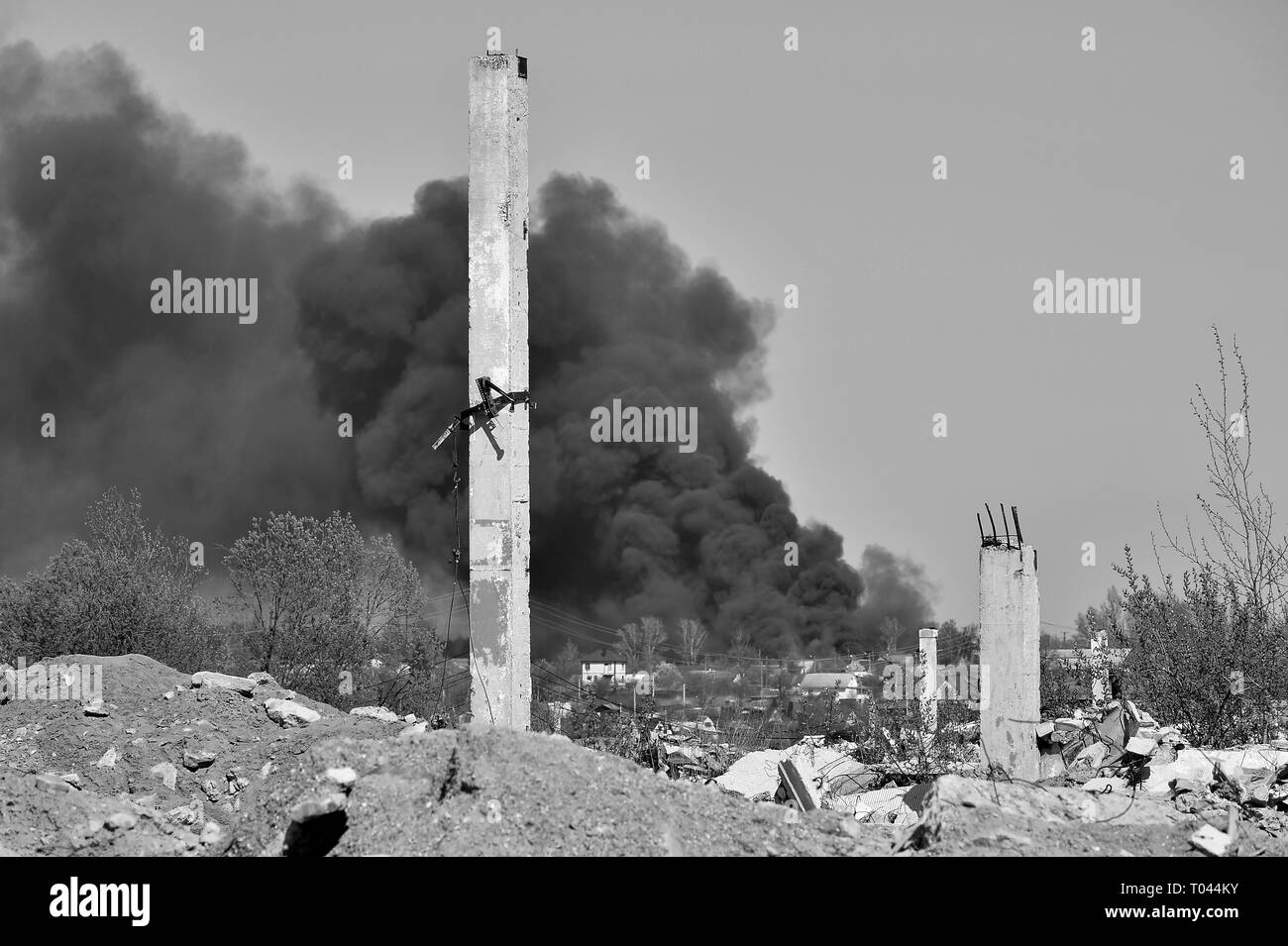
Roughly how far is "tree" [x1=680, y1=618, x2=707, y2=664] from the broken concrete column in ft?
164

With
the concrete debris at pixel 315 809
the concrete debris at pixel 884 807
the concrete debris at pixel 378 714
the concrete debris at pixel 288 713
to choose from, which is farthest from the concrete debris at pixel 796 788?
the concrete debris at pixel 288 713

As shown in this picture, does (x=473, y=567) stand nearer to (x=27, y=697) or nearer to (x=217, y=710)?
(x=217, y=710)

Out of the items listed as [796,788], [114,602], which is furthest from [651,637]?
[796,788]

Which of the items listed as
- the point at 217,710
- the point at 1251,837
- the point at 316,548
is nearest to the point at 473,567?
the point at 217,710

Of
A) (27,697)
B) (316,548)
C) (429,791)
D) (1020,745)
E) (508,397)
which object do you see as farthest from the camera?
(316,548)

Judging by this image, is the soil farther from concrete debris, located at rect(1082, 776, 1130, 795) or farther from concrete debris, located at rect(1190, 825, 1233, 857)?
concrete debris, located at rect(1082, 776, 1130, 795)

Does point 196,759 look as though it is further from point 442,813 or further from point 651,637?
point 651,637

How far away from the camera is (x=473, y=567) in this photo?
12.1 metres

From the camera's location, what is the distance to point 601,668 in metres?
69.8

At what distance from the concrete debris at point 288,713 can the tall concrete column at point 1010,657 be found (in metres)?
6.35

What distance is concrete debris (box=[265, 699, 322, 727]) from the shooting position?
12.0 m

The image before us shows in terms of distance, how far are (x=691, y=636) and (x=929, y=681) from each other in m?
52.2

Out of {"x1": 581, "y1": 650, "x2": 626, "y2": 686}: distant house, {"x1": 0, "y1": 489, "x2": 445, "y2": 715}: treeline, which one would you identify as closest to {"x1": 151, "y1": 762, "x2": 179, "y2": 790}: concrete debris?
{"x1": 0, "y1": 489, "x2": 445, "y2": 715}: treeline
